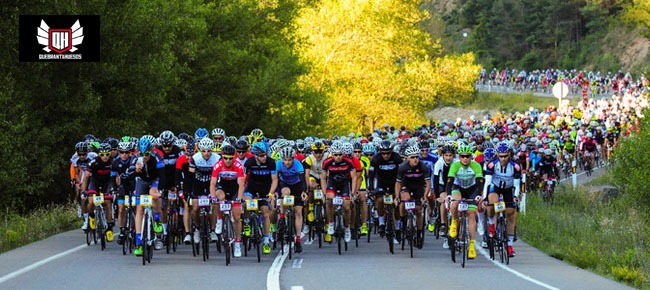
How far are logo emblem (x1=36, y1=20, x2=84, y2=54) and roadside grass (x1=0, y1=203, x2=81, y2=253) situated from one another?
7.94m

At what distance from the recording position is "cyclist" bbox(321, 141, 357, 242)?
2217 centimetres

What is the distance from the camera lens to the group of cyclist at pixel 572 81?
96.9 metres

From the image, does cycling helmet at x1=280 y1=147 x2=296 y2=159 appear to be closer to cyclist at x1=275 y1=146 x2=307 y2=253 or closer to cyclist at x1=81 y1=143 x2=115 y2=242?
cyclist at x1=275 y1=146 x2=307 y2=253

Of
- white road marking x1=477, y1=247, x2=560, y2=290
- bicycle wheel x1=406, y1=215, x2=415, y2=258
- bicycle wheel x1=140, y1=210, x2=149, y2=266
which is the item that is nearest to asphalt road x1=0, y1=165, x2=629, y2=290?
white road marking x1=477, y1=247, x2=560, y2=290

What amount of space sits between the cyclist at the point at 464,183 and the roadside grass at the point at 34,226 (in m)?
7.75

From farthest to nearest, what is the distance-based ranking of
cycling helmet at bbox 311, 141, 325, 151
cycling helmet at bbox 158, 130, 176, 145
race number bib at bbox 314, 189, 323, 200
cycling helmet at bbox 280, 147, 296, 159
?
cycling helmet at bbox 311, 141, 325, 151, race number bib at bbox 314, 189, 323, 200, cycling helmet at bbox 158, 130, 176, 145, cycling helmet at bbox 280, 147, 296, 159

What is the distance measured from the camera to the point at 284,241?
2289cm

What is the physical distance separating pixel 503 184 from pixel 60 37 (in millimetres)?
20591

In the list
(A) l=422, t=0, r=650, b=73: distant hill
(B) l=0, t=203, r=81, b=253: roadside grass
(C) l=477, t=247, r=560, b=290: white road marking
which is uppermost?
(A) l=422, t=0, r=650, b=73: distant hill

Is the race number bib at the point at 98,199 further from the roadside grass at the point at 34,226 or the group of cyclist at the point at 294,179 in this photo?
the roadside grass at the point at 34,226

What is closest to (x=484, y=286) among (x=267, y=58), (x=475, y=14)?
(x=267, y=58)

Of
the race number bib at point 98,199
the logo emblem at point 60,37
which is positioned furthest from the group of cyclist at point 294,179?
the logo emblem at point 60,37

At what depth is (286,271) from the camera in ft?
58.9

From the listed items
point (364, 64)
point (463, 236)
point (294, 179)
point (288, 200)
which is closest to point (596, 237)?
point (463, 236)
